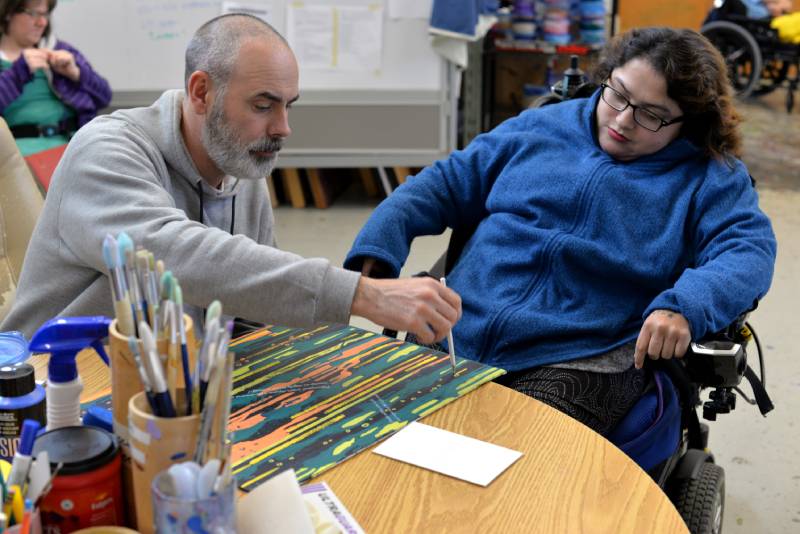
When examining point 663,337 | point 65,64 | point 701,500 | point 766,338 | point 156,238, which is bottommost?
point 766,338

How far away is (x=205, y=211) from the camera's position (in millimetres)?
1894

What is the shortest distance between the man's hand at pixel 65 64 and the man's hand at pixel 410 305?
2.81 meters

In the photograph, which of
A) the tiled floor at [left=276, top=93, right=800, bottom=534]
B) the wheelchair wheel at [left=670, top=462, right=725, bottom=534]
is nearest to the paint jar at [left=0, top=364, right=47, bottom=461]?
the wheelchair wheel at [left=670, top=462, right=725, bottom=534]

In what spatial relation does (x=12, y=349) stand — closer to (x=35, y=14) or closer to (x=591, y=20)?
(x=35, y=14)

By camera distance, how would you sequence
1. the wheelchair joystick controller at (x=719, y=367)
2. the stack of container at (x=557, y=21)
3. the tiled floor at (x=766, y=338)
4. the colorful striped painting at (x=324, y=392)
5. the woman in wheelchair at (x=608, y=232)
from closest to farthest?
the colorful striped painting at (x=324, y=392) < the wheelchair joystick controller at (x=719, y=367) < the woman in wheelchair at (x=608, y=232) < the tiled floor at (x=766, y=338) < the stack of container at (x=557, y=21)

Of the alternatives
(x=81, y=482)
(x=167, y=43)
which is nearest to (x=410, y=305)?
(x=81, y=482)

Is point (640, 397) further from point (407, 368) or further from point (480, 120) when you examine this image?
point (480, 120)

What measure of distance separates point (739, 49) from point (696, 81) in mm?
5297

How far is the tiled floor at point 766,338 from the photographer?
2609 millimetres

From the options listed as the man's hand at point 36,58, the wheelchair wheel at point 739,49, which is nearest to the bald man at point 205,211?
the man's hand at point 36,58

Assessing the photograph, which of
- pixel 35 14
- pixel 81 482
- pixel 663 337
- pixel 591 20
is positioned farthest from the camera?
pixel 591 20

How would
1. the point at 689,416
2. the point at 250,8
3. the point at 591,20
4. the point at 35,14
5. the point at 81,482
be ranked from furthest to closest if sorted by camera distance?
the point at 591,20, the point at 250,8, the point at 35,14, the point at 689,416, the point at 81,482

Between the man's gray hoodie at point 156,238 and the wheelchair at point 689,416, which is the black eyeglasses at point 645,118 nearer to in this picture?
the wheelchair at point 689,416

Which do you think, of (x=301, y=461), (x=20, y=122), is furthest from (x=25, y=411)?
(x=20, y=122)
